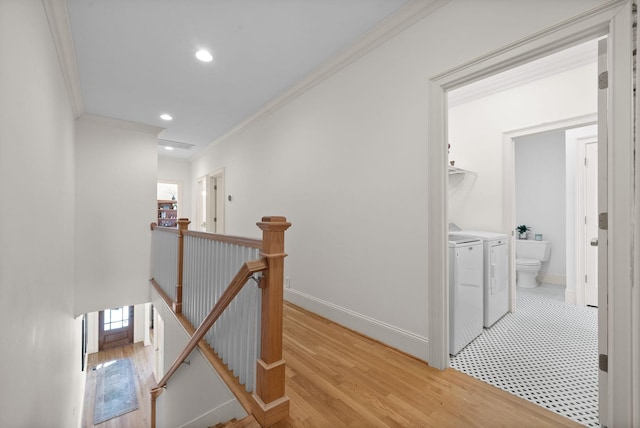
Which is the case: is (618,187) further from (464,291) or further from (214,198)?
(214,198)

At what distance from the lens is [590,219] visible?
3252mm

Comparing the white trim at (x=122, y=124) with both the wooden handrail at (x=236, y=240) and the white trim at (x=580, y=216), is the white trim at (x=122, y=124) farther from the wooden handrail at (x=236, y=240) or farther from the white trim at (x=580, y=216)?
the white trim at (x=580, y=216)

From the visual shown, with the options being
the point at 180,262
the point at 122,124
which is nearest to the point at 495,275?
the point at 180,262

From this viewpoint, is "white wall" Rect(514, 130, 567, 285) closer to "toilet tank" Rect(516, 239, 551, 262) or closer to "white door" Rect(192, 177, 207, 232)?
"toilet tank" Rect(516, 239, 551, 262)

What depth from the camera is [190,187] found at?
730cm

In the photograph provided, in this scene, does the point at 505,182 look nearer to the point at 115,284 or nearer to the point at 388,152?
the point at 388,152

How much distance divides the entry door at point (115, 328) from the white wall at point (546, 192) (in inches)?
417

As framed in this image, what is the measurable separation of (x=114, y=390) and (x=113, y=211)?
4231 millimetres

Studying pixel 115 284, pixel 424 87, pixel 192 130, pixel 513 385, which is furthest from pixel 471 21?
pixel 115 284

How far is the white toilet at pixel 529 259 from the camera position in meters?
4.39

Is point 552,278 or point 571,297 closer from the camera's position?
point 571,297

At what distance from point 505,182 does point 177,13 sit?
12.4 ft

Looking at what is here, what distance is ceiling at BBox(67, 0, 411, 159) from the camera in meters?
2.13

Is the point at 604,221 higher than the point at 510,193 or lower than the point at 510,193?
lower
